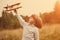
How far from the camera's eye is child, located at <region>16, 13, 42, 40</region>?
1.75m

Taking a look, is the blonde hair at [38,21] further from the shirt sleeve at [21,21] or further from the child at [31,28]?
the shirt sleeve at [21,21]

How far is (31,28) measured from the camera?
1.77 metres

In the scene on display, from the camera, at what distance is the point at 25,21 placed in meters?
1.80

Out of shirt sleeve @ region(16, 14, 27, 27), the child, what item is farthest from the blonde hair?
shirt sleeve @ region(16, 14, 27, 27)

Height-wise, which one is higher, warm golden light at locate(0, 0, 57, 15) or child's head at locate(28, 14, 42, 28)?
warm golden light at locate(0, 0, 57, 15)

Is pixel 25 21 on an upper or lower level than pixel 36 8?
lower

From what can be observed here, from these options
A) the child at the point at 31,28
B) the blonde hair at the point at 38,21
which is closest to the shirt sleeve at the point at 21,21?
the child at the point at 31,28

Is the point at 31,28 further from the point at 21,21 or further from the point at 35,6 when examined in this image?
the point at 35,6

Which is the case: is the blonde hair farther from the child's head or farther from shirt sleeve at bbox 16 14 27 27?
shirt sleeve at bbox 16 14 27 27

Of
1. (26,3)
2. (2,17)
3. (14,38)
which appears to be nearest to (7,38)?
(14,38)

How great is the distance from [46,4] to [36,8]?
0.36 ft

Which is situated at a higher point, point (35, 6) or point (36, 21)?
point (35, 6)

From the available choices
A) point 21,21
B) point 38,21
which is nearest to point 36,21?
point 38,21

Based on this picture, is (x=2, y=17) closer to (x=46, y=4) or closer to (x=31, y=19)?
(x=31, y=19)
